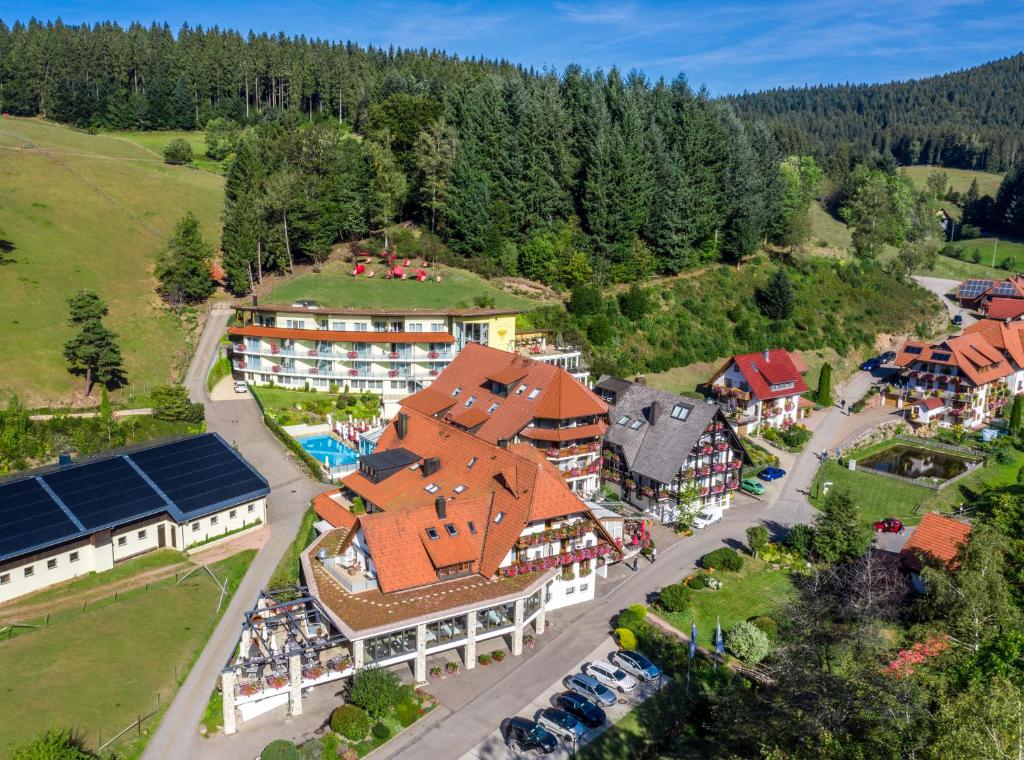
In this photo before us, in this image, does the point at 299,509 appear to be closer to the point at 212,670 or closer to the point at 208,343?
the point at 212,670

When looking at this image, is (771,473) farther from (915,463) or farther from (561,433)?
(561,433)

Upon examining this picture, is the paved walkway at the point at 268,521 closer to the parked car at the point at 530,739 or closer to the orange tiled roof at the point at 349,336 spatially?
the orange tiled roof at the point at 349,336

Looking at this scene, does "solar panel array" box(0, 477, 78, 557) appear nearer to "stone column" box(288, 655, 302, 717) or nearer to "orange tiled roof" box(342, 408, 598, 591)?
A: "orange tiled roof" box(342, 408, 598, 591)

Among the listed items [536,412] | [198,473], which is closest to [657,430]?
[536,412]

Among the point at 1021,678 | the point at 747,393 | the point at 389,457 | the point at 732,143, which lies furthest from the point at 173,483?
the point at 732,143

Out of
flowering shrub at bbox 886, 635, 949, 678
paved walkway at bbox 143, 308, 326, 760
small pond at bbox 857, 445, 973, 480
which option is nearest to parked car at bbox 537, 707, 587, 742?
paved walkway at bbox 143, 308, 326, 760
